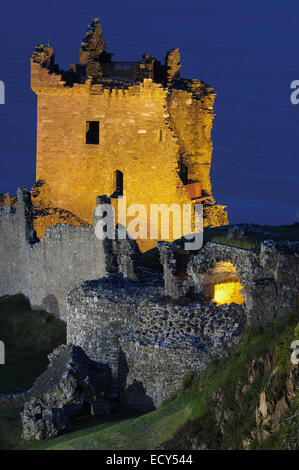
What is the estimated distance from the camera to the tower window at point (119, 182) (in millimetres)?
48594

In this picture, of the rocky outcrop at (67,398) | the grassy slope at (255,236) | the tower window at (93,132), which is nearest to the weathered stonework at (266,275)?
the grassy slope at (255,236)

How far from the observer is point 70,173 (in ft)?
161

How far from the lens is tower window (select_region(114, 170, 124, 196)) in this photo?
48594mm

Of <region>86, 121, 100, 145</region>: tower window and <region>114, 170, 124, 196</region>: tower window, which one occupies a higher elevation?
<region>86, 121, 100, 145</region>: tower window

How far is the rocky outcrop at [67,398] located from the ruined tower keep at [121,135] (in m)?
17.0

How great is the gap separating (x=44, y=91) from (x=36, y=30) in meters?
70.6

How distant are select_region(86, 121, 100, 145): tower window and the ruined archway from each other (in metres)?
17.2

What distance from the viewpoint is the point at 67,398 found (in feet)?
98.3
